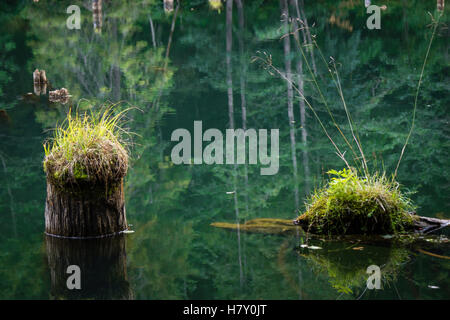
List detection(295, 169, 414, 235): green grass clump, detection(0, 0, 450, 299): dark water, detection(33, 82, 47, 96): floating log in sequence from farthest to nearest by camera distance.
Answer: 1. detection(33, 82, 47, 96): floating log
2. detection(295, 169, 414, 235): green grass clump
3. detection(0, 0, 450, 299): dark water

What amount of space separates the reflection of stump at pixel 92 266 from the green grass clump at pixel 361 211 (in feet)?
7.10

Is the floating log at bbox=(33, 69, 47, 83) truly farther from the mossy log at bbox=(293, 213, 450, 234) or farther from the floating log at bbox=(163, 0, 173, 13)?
the floating log at bbox=(163, 0, 173, 13)

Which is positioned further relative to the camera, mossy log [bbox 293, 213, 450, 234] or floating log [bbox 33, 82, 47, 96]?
floating log [bbox 33, 82, 47, 96]

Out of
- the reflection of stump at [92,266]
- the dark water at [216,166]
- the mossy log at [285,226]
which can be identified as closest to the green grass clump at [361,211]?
the mossy log at [285,226]

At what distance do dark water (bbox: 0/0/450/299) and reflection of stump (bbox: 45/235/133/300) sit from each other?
0.02m

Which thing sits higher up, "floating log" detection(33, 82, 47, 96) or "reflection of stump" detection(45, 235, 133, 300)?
"floating log" detection(33, 82, 47, 96)

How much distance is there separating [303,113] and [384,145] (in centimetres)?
294

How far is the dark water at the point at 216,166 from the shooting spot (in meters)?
5.52

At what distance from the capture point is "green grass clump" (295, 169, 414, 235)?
6.37 m

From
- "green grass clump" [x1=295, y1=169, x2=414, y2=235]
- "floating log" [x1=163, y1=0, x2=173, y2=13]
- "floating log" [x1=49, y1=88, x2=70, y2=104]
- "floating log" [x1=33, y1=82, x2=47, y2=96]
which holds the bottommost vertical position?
"green grass clump" [x1=295, y1=169, x2=414, y2=235]

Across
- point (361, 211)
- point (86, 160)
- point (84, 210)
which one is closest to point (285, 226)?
point (361, 211)

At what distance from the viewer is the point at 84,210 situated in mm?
6258

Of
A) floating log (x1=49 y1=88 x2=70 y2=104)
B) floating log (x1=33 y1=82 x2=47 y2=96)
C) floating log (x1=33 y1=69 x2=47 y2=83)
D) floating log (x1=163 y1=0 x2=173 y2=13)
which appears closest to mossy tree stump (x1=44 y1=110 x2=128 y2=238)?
floating log (x1=49 y1=88 x2=70 y2=104)

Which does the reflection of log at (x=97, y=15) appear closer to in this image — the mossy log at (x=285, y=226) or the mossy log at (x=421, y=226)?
the mossy log at (x=285, y=226)
